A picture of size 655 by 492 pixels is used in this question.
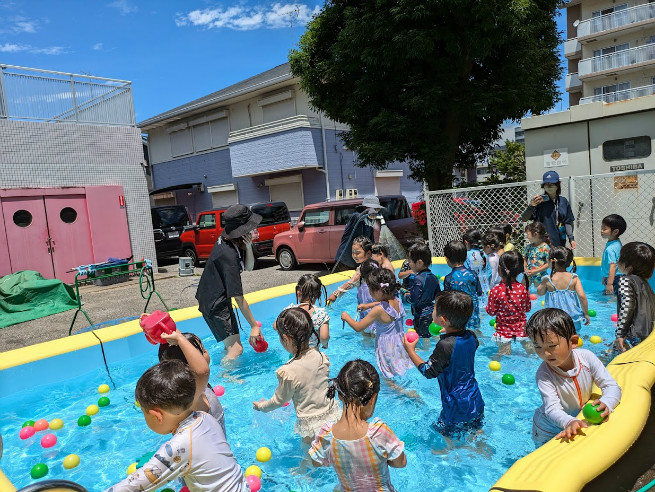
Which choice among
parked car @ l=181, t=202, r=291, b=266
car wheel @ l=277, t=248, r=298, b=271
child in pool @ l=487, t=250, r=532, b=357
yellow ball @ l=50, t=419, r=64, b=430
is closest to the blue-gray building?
parked car @ l=181, t=202, r=291, b=266

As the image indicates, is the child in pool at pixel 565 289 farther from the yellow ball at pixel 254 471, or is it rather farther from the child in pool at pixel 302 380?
the yellow ball at pixel 254 471

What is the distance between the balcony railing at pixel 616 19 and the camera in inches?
1176

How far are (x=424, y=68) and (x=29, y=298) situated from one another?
1073 centimetres

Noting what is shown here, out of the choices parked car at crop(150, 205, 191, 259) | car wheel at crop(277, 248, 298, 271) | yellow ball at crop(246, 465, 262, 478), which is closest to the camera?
yellow ball at crop(246, 465, 262, 478)

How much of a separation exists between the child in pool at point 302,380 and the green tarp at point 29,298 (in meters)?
8.26

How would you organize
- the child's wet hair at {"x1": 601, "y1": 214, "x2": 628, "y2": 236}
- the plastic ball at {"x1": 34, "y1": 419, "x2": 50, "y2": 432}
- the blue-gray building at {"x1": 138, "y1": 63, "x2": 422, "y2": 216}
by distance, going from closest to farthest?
1. the plastic ball at {"x1": 34, "y1": 419, "x2": 50, "y2": 432}
2. the child's wet hair at {"x1": 601, "y1": 214, "x2": 628, "y2": 236}
3. the blue-gray building at {"x1": 138, "y1": 63, "x2": 422, "y2": 216}

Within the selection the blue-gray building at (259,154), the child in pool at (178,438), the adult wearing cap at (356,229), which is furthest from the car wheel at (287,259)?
the child in pool at (178,438)

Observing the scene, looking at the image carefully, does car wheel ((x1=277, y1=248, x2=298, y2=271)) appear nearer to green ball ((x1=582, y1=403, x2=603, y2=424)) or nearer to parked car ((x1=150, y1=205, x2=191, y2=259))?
parked car ((x1=150, y1=205, x2=191, y2=259))

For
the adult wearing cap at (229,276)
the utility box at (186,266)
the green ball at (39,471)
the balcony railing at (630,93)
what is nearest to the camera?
the green ball at (39,471)

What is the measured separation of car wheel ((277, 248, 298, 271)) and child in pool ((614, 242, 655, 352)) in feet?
32.2

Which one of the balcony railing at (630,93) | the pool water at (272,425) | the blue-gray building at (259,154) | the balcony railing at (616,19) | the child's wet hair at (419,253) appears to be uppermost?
the balcony railing at (616,19)

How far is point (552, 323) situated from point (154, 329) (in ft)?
7.58

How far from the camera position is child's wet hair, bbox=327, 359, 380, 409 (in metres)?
2.30

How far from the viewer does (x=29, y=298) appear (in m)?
9.78
